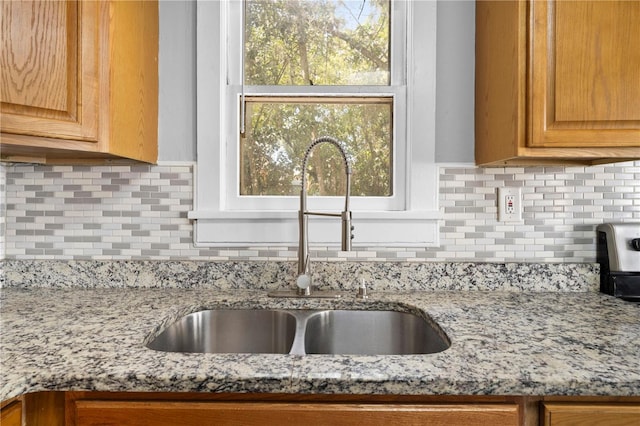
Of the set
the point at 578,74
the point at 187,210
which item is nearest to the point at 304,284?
the point at 187,210

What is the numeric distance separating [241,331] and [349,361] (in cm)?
60

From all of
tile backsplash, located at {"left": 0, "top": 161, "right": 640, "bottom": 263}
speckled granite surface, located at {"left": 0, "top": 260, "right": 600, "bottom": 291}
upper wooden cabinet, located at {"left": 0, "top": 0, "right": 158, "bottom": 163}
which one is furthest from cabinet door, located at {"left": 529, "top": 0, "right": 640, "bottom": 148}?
upper wooden cabinet, located at {"left": 0, "top": 0, "right": 158, "bottom": 163}

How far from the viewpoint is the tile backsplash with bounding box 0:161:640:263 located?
60.1 inches

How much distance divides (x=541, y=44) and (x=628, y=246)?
757 mm

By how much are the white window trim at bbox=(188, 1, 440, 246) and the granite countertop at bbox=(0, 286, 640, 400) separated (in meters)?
0.38

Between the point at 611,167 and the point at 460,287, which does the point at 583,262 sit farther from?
the point at 460,287

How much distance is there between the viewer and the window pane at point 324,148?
1607 mm

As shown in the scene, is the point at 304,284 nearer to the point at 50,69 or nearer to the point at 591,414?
the point at 591,414

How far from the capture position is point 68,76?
114cm

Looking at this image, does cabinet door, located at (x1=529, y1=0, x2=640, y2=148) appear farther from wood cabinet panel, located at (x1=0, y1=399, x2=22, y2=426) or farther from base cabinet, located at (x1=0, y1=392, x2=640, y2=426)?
wood cabinet panel, located at (x1=0, y1=399, x2=22, y2=426)

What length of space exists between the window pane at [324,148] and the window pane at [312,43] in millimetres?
96

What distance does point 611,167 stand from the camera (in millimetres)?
1526

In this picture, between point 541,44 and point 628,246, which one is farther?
point 628,246

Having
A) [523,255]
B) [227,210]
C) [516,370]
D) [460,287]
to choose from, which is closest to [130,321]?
[227,210]
